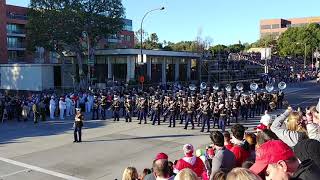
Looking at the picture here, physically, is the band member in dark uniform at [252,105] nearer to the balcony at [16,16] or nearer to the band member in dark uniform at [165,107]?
the band member in dark uniform at [165,107]

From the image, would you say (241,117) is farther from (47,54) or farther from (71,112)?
(47,54)

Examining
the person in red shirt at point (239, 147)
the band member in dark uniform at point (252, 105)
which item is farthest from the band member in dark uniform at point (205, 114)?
the person in red shirt at point (239, 147)

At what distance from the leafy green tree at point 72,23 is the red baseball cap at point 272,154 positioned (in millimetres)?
44565

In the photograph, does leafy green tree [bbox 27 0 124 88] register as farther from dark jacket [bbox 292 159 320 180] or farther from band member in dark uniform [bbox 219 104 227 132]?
dark jacket [bbox 292 159 320 180]

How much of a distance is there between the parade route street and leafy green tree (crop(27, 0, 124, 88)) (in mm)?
24516

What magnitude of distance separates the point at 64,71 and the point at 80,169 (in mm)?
41281

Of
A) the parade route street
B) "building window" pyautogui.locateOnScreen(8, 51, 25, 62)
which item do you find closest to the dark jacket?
the parade route street

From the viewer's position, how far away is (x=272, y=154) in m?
4.28

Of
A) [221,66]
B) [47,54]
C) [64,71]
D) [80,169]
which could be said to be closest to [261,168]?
[80,169]

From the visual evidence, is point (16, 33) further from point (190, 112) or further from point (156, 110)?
point (190, 112)

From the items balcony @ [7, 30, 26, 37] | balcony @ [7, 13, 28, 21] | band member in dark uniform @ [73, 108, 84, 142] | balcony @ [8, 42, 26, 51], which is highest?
balcony @ [7, 13, 28, 21]

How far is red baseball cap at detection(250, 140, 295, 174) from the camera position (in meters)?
4.20

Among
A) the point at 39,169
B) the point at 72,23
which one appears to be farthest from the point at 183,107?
the point at 72,23

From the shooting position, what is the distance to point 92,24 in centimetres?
4944
